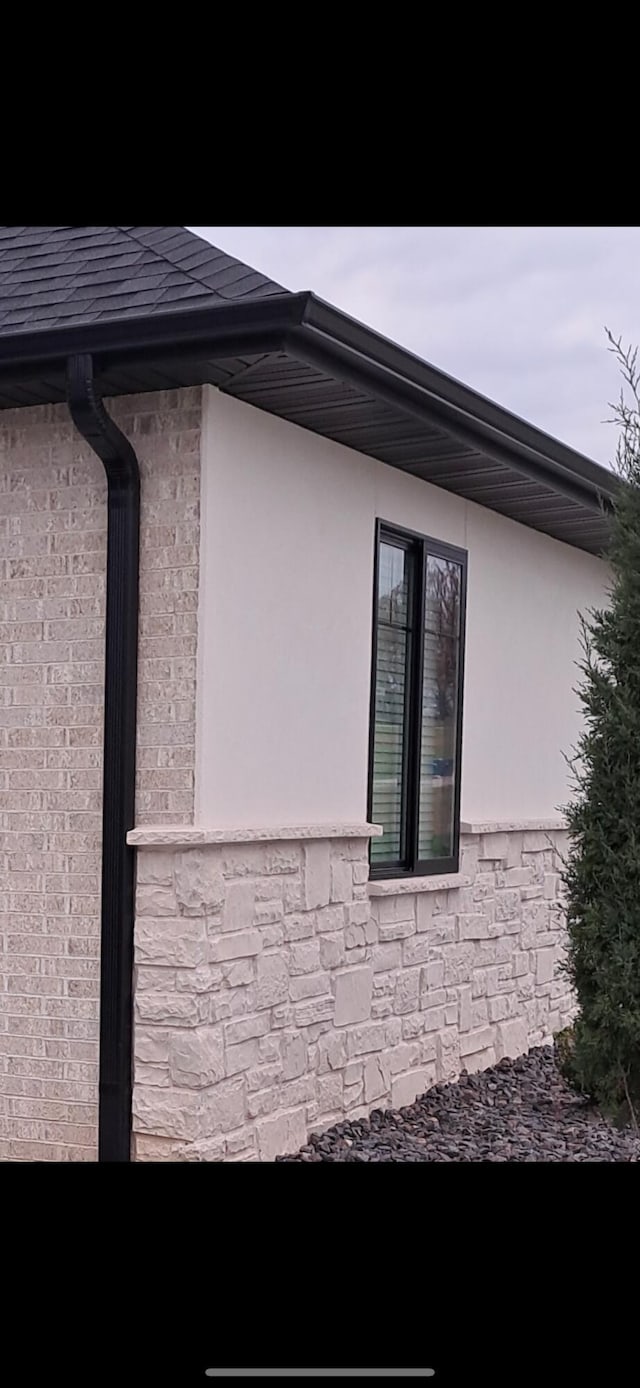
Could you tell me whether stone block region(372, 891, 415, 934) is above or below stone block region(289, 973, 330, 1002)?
above

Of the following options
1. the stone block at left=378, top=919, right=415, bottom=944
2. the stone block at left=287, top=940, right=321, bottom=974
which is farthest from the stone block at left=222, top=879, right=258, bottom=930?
the stone block at left=378, top=919, right=415, bottom=944

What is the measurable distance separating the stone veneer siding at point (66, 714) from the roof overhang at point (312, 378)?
0.77 ft

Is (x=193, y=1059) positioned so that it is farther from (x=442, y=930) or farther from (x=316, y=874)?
(x=442, y=930)

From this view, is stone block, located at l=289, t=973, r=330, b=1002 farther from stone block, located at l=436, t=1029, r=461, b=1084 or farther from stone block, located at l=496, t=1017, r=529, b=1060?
stone block, located at l=496, t=1017, r=529, b=1060

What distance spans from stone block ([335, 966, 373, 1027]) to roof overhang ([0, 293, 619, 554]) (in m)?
2.12

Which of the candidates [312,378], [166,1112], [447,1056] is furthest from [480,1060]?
[312,378]

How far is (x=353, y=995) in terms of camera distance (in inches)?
214

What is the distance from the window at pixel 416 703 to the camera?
5.84 m

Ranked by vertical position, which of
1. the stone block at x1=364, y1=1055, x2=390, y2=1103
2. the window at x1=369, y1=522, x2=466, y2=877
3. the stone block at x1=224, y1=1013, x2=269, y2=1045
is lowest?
the stone block at x1=364, y1=1055, x2=390, y2=1103

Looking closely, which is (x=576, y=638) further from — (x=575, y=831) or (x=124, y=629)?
(x=124, y=629)

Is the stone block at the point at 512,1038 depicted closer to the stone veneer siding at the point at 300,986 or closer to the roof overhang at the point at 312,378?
the stone veneer siding at the point at 300,986

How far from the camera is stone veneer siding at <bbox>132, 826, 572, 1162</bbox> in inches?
172

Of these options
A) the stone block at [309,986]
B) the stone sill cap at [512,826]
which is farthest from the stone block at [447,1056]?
the stone block at [309,986]
